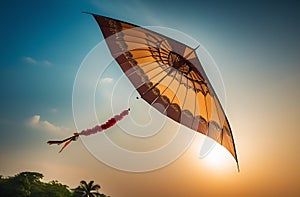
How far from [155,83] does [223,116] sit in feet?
10.3

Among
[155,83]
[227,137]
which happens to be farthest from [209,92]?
[155,83]

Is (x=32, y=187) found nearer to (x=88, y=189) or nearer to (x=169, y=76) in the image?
(x=88, y=189)

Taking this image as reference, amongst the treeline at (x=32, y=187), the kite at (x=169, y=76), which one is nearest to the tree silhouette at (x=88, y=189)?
the treeline at (x=32, y=187)

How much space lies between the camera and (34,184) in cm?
3162

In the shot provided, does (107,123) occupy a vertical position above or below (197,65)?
below

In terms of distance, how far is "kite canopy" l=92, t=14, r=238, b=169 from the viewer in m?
7.76

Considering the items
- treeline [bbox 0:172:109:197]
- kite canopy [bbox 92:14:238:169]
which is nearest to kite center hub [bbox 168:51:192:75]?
kite canopy [bbox 92:14:238:169]

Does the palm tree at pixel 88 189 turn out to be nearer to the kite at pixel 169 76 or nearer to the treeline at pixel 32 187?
the treeline at pixel 32 187

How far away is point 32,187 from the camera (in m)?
30.8

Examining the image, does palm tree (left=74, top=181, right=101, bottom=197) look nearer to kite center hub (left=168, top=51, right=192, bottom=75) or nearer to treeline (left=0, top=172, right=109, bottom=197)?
treeline (left=0, top=172, right=109, bottom=197)

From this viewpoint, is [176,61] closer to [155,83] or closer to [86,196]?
[155,83]

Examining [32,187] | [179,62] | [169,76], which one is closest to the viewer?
[179,62]

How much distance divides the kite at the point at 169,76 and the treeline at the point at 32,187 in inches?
980

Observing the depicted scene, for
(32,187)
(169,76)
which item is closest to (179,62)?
(169,76)
